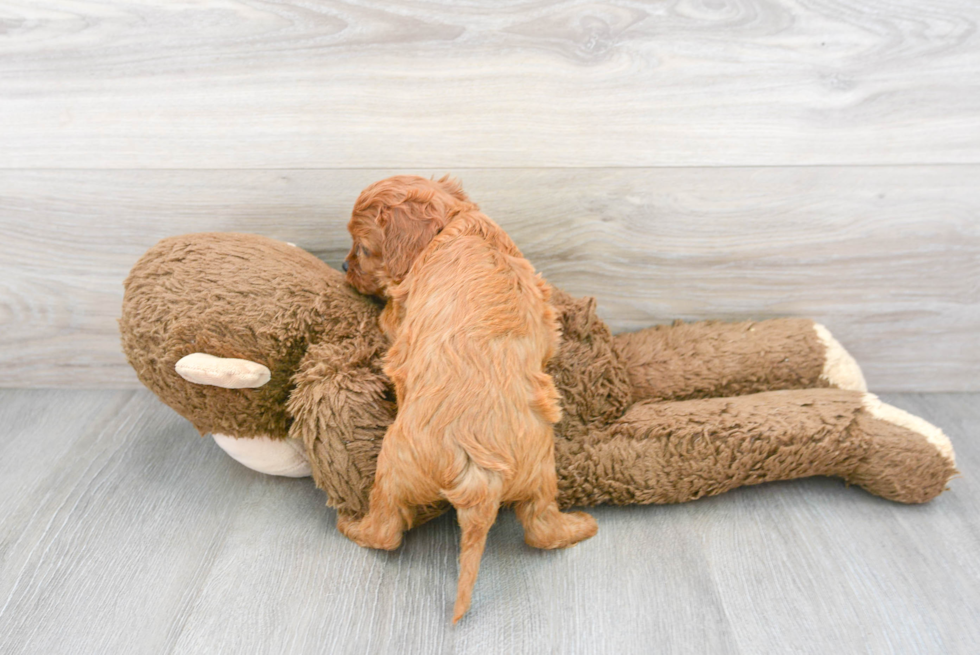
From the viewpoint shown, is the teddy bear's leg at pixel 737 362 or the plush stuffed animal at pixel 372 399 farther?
the teddy bear's leg at pixel 737 362

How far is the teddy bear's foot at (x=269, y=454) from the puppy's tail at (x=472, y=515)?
14.8 inches

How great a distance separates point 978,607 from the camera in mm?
950

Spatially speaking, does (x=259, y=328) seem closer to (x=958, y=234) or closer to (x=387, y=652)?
(x=387, y=652)

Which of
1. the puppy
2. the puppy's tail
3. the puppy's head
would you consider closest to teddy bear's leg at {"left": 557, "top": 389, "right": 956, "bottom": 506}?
the puppy

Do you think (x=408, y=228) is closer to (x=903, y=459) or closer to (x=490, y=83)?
(x=490, y=83)

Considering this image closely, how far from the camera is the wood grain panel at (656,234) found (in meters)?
1.23

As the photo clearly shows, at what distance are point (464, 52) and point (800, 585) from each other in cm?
99

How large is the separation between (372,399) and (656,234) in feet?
2.05

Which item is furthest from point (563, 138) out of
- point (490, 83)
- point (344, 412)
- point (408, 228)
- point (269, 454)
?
point (269, 454)

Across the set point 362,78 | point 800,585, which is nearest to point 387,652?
point 800,585

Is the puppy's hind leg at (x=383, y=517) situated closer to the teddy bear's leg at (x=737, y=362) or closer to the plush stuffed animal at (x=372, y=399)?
the plush stuffed animal at (x=372, y=399)

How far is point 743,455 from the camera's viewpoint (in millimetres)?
1084

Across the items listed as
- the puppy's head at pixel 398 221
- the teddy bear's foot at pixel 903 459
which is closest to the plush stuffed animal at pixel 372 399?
the teddy bear's foot at pixel 903 459

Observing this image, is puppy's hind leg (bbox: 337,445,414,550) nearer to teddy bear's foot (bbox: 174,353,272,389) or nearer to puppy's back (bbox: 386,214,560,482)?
puppy's back (bbox: 386,214,560,482)
